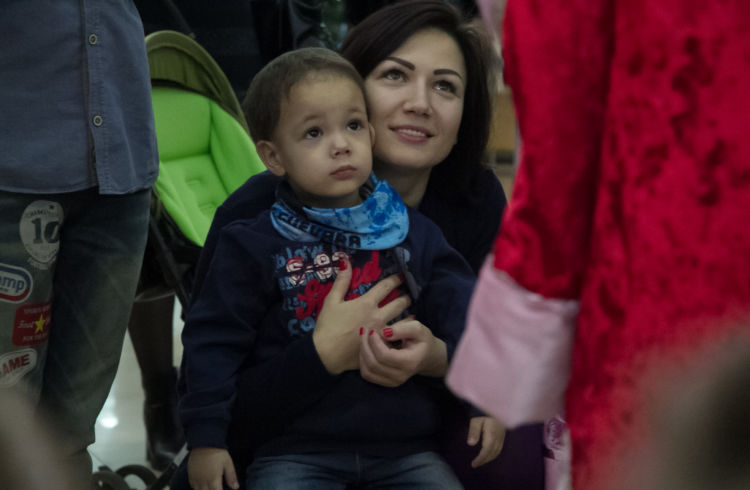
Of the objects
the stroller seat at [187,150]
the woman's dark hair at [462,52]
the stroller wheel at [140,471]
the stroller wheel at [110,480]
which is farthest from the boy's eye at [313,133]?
the stroller wheel at [140,471]

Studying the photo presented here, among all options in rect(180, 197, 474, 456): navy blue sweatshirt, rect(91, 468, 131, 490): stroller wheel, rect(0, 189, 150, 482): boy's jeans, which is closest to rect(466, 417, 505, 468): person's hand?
rect(180, 197, 474, 456): navy blue sweatshirt

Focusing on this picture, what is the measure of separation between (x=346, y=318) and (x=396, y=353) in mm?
85

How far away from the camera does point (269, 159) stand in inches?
42.1

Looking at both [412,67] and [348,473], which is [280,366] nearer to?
[348,473]

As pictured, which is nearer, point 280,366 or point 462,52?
point 280,366

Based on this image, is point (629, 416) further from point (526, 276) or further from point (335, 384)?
point (335, 384)

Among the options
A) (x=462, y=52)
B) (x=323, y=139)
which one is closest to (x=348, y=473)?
(x=323, y=139)

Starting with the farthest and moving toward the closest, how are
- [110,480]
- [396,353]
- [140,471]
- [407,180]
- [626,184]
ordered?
[140,471] → [110,480] → [407,180] → [396,353] → [626,184]

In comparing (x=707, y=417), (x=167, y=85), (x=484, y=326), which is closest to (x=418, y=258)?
(x=484, y=326)

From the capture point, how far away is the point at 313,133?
3.39 ft

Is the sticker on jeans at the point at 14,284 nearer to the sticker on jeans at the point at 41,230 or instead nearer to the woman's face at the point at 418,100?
the sticker on jeans at the point at 41,230

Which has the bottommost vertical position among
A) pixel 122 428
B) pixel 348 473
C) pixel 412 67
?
pixel 122 428

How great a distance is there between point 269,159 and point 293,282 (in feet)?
0.71

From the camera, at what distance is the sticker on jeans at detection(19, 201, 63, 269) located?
3.64 ft
